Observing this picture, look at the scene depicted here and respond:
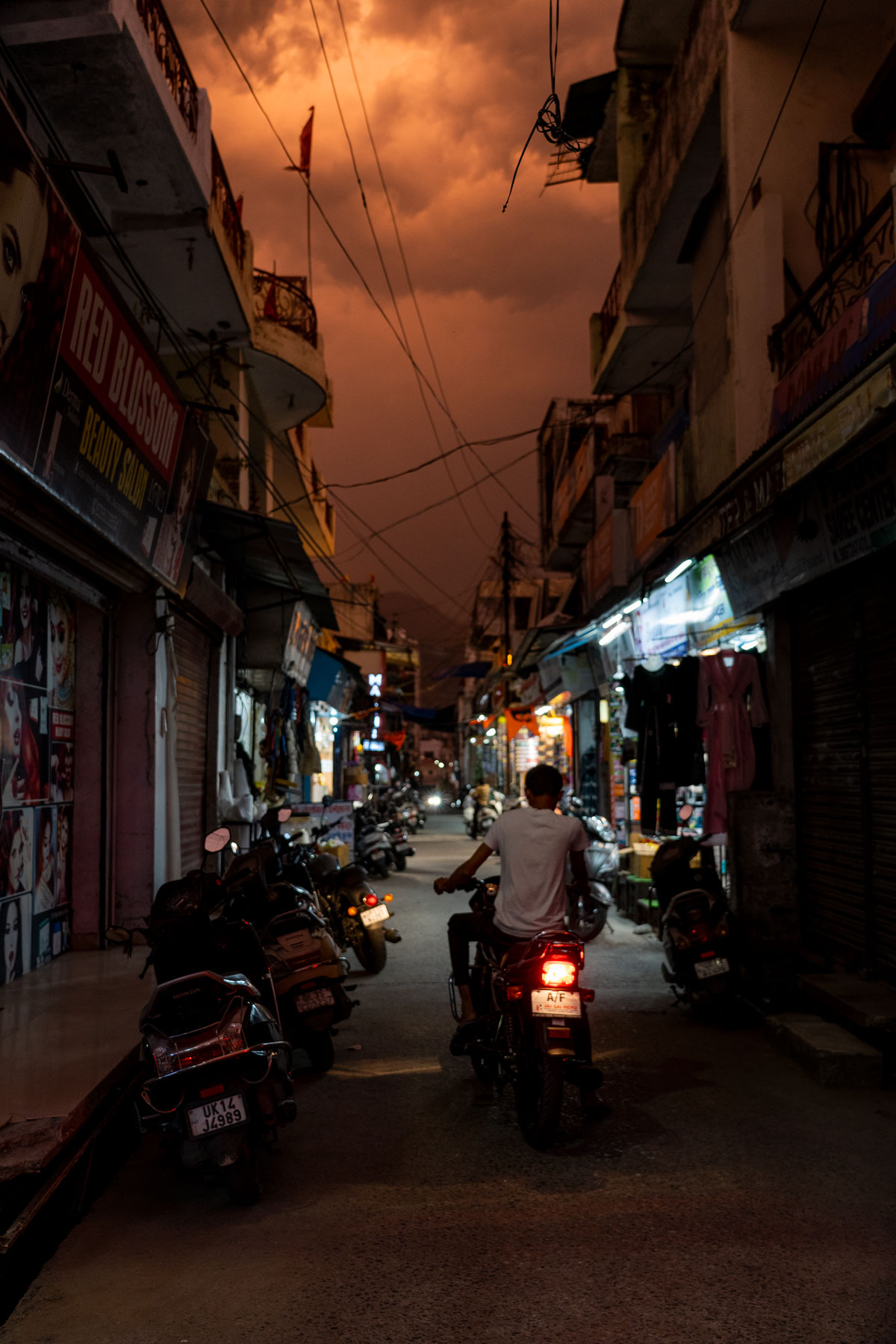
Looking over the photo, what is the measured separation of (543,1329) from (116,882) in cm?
709

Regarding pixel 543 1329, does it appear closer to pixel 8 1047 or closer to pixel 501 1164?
pixel 501 1164

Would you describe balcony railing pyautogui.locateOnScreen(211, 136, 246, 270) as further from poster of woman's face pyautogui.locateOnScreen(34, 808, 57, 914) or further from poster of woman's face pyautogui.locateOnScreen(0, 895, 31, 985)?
poster of woman's face pyautogui.locateOnScreen(0, 895, 31, 985)

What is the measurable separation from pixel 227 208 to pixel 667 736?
319 inches

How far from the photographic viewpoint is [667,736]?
31.2 ft

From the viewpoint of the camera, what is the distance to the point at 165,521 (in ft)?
30.7

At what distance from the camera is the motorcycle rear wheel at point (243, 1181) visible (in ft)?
13.5

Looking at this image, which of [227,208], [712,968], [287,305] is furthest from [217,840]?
[287,305]

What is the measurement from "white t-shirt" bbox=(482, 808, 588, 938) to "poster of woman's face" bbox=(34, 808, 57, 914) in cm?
438

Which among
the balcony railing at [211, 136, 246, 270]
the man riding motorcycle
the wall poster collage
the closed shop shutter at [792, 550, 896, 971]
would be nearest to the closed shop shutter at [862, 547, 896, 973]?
the closed shop shutter at [792, 550, 896, 971]

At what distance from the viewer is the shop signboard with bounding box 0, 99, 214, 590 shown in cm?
549

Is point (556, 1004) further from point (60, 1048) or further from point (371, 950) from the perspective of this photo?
point (371, 950)

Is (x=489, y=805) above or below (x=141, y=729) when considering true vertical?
below

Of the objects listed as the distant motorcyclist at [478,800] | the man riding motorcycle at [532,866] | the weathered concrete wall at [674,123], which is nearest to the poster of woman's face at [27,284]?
the man riding motorcycle at [532,866]

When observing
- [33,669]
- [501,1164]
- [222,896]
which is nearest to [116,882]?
[33,669]
